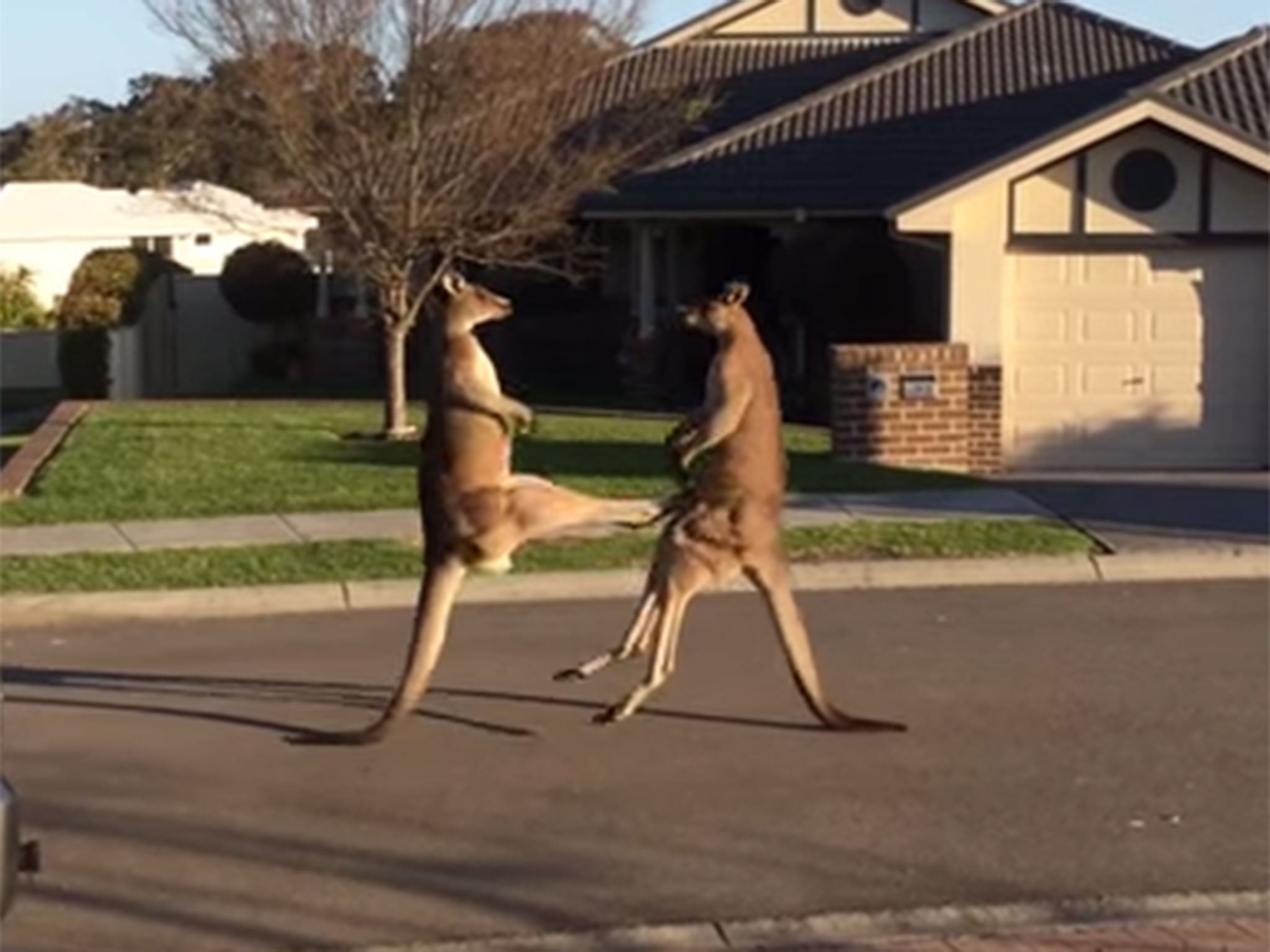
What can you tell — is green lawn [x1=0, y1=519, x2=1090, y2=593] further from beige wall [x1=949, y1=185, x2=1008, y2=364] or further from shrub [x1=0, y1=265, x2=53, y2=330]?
shrub [x1=0, y1=265, x2=53, y2=330]

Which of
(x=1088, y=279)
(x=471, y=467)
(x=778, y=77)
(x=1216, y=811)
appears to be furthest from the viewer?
(x=778, y=77)

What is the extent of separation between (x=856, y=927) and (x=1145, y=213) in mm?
16710

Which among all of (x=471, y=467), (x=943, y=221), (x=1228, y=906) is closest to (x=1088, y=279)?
(x=943, y=221)

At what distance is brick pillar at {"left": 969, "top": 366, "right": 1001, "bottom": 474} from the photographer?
23281 millimetres

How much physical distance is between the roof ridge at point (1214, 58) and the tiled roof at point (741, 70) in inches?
308

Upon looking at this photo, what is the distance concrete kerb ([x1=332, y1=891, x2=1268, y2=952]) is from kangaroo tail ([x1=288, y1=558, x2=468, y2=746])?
3028 mm

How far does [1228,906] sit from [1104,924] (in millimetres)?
481

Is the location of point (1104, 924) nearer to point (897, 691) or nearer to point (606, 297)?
point (897, 691)

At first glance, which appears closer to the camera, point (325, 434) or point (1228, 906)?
point (1228, 906)

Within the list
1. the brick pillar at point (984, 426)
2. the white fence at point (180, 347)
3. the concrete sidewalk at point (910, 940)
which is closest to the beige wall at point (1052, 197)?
the brick pillar at point (984, 426)

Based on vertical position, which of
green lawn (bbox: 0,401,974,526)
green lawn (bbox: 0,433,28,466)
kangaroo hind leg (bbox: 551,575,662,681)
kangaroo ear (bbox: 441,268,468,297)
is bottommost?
green lawn (bbox: 0,433,28,466)

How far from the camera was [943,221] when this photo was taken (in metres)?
24.1

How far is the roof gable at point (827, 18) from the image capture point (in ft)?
128

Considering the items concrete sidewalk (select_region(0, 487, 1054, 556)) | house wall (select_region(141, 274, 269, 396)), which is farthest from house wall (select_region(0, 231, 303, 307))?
concrete sidewalk (select_region(0, 487, 1054, 556))
